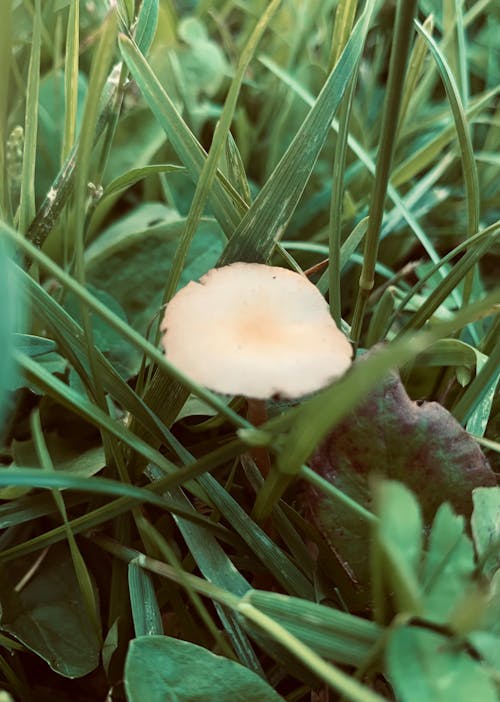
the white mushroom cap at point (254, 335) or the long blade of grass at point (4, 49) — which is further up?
the long blade of grass at point (4, 49)

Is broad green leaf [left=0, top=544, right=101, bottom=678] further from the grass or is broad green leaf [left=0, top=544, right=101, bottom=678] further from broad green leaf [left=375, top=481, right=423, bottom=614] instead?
broad green leaf [left=375, top=481, right=423, bottom=614]

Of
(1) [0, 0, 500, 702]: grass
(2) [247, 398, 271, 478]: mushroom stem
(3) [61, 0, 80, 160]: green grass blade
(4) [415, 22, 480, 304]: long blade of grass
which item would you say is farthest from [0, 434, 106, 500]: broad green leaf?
(4) [415, 22, 480, 304]: long blade of grass

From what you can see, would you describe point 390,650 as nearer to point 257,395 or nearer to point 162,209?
point 257,395

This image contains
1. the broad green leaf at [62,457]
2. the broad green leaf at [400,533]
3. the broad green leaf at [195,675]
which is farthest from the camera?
Result: the broad green leaf at [62,457]

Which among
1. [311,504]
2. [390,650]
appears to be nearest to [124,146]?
[311,504]

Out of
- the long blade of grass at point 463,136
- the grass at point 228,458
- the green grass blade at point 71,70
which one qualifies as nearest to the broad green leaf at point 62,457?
the grass at point 228,458

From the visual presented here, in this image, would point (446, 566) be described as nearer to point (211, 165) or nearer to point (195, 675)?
point (195, 675)

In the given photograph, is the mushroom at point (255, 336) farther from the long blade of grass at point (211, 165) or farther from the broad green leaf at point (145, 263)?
the broad green leaf at point (145, 263)

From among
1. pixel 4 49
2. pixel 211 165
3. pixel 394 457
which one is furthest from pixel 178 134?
pixel 394 457
